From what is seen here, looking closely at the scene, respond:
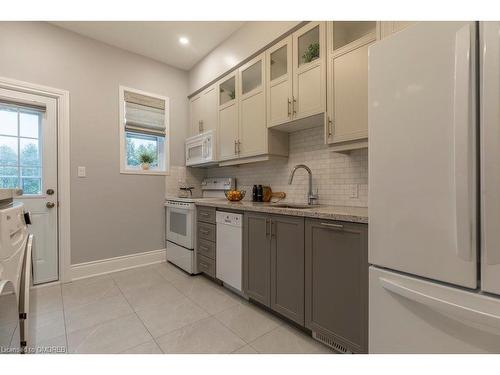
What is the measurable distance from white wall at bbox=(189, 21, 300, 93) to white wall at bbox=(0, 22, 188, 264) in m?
0.56

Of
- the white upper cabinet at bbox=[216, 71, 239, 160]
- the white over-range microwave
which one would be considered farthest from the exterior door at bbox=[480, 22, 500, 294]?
the white over-range microwave

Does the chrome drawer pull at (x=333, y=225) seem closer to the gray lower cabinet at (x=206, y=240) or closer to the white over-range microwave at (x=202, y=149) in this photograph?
the gray lower cabinet at (x=206, y=240)

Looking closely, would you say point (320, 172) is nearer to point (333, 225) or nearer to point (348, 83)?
point (348, 83)

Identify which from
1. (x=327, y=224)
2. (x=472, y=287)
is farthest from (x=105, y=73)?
(x=472, y=287)

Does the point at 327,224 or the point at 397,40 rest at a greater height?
the point at 397,40

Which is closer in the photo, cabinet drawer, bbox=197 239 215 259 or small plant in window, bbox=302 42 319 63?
small plant in window, bbox=302 42 319 63

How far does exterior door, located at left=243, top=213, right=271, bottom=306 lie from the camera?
191 cm

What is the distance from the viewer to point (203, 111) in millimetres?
Answer: 3295

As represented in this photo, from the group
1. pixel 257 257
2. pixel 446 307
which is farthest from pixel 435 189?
pixel 257 257

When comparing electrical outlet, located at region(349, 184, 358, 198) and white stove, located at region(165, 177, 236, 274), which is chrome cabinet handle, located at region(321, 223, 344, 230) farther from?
white stove, located at region(165, 177, 236, 274)

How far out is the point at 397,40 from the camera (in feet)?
3.30

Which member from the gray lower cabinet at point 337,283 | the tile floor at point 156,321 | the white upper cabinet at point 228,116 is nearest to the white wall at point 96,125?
the tile floor at point 156,321
